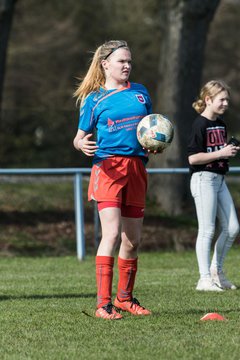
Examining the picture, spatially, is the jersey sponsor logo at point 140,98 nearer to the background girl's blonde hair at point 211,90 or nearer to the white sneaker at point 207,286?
the background girl's blonde hair at point 211,90

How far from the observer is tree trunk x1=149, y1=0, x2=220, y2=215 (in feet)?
56.2

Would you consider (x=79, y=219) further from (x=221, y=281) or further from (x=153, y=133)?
(x=153, y=133)

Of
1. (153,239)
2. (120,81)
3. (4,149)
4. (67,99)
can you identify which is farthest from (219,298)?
(67,99)

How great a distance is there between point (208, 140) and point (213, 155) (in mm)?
278

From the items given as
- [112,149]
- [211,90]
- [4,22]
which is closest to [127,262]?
[112,149]

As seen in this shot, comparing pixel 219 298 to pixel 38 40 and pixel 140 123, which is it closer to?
pixel 140 123

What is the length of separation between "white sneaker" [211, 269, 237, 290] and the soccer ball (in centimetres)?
271

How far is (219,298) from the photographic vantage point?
337 inches

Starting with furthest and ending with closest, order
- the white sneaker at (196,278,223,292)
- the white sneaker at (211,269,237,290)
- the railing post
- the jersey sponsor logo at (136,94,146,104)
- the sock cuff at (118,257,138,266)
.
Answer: the railing post → the white sneaker at (211,269,237,290) → the white sneaker at (196,278,223,292) → the sock cuff at (118,257,138,266) → the jersey sponsor logo at (136,94,146,104)

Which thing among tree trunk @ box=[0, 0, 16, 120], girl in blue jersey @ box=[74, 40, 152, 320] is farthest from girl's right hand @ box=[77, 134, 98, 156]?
tree trunk @ box=[0, 0, 16, 120]

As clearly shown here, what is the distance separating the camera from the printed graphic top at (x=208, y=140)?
9109mm

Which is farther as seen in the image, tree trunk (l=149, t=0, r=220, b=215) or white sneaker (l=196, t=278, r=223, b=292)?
tree trunk (l=149, t=0, r=220, b=215)

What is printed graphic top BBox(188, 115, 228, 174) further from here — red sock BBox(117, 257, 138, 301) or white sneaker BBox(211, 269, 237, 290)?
red sock BBox(117, 257, 138, 301)

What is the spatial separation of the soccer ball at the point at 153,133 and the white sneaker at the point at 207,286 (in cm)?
245
